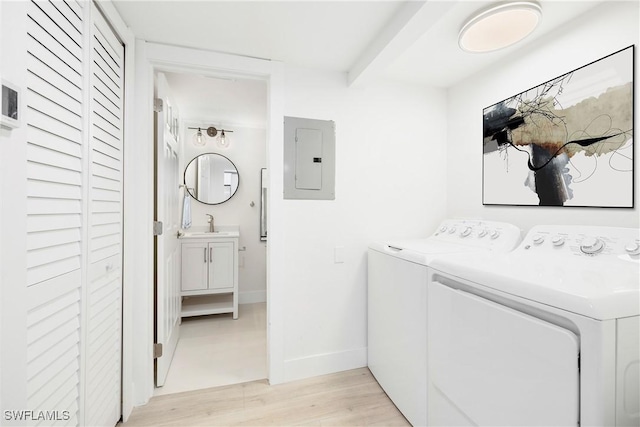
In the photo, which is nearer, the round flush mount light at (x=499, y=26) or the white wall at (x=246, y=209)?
the round flush mount light at (x=499, y=26)

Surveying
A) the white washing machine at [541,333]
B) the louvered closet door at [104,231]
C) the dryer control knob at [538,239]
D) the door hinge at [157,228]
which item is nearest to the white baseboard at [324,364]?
the white washing machine at [541,333]

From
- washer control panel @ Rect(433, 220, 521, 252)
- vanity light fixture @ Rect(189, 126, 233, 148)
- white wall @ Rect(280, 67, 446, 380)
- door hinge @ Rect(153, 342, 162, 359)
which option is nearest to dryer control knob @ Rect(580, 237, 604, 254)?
washer control panel @ Rect(433, 220, 521, 252)

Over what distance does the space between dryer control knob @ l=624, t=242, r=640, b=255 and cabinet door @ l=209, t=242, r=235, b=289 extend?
289 cm

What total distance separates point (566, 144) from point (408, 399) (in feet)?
5.27

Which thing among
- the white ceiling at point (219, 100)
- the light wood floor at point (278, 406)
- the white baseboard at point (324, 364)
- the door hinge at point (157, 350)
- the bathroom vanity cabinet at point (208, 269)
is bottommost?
the light wood floor at point (278, 406)

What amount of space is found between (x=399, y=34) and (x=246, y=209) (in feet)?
8.72

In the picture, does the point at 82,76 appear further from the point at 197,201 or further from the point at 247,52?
the point at 197,201

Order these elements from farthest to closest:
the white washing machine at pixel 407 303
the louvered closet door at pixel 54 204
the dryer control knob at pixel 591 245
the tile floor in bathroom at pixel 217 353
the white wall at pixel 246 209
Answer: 1. the white wall at pixel 246 209
2. the tile floor in bathroom at pixel 217 353
3. the white washing machine at pixel 407 303
4. the dryer control knob at pixel 591 245
5. the louvered closet door at pixel 54 204

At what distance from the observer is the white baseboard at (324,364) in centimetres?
186

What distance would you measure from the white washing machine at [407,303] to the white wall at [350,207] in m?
0.19

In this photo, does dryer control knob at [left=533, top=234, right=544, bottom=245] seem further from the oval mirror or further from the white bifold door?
the oval mirror

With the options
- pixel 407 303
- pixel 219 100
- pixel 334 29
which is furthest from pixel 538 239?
pixel 219 100

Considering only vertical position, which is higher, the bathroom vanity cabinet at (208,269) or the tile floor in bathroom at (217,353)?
the bathroom vanity cabinet at (208,269)

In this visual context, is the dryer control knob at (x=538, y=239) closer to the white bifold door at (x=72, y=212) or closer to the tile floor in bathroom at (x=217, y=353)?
the tile floor in bathroom at (x=217, y=353)
